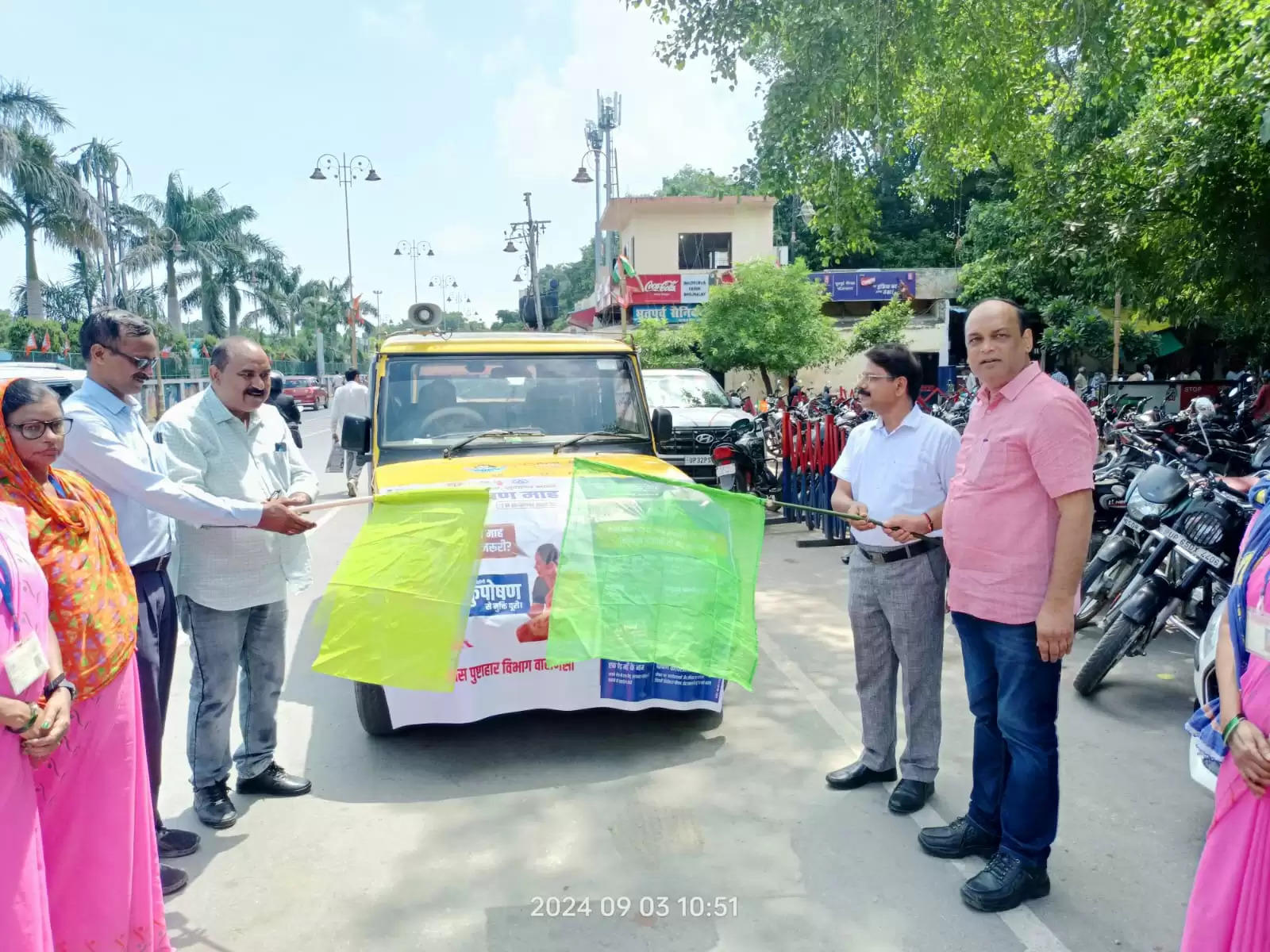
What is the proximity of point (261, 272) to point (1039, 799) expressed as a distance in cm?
5474

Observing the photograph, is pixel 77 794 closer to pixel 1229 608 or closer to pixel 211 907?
pixel 211 907

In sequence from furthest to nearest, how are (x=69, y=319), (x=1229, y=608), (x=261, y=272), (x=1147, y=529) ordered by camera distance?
1. (x=261, y=272)
2. (x=69, y=319)
3. (x=1147, y=529)
4. (x=1229, y=608)

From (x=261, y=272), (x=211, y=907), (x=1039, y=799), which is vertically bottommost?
(x=211, y=907)

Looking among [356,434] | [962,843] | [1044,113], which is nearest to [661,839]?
[962,843]

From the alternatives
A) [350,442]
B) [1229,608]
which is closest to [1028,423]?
[1229,608]

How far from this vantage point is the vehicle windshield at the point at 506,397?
5.60 metres

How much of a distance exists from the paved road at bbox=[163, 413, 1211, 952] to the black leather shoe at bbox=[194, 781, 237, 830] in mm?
90

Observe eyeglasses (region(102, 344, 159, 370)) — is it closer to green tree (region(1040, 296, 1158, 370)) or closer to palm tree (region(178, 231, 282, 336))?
green tree (region(1040, 296, 1158, 370))

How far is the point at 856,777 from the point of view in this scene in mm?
4105

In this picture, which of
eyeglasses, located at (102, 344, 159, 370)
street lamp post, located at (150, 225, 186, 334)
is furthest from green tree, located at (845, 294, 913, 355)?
street lamp post, located at (150, 225, 186, 334)

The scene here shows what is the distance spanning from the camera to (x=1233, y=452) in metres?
6.73

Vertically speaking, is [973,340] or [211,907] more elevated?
[973,340]

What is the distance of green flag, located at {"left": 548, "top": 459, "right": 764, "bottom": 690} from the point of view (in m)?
3.61

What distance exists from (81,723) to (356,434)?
120 inches
